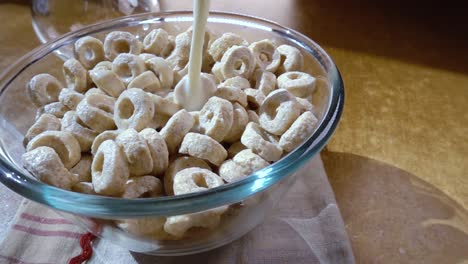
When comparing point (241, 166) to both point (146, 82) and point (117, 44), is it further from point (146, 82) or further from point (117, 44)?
point (117, 44)

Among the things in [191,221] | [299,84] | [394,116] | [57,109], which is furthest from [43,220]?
[394,116]

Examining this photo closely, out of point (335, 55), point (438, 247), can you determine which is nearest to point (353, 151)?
point (438, 247)

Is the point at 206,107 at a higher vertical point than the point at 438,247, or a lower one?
higher

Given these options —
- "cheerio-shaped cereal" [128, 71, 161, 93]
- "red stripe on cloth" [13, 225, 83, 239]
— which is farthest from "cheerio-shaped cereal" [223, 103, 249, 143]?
"red stripe on cloth" [13, 225, 83, 239]

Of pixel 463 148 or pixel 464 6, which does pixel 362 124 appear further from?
pixel 464 6

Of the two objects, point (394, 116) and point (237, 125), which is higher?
point (237, 125)
